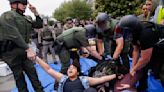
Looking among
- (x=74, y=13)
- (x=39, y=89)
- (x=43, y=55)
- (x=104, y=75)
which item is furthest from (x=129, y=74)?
(x=74, y=13)

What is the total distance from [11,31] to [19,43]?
0.62ft

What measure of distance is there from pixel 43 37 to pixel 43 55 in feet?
1.81

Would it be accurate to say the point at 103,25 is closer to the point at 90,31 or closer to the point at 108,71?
the point at 90,31

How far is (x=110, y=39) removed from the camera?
20.3ft

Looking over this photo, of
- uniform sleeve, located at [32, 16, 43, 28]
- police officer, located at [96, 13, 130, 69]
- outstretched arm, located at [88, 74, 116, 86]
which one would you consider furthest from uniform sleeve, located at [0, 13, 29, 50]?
police officer, located at [96, 13, 130, 69]

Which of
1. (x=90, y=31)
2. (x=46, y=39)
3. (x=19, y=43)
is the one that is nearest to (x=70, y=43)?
(x=90, y=31)

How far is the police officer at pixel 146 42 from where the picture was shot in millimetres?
4426

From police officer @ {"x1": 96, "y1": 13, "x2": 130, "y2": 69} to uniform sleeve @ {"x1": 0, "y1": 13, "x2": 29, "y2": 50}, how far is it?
1286 millimetres

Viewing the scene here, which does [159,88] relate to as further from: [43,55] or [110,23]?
[43,55]

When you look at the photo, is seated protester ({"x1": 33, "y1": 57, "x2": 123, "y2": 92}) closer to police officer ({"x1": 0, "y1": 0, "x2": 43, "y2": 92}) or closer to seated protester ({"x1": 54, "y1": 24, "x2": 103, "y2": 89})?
police officer ({"x1": 0, "y1": 0, "x2": 43, "y2": 92})

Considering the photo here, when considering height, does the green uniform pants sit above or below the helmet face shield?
below

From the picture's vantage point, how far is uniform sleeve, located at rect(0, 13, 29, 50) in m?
4.81

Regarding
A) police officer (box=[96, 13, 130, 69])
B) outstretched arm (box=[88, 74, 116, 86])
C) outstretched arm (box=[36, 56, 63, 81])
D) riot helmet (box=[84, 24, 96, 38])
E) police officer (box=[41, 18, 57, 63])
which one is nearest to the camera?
outstretched arm (box=[88, 74, 116, 86])

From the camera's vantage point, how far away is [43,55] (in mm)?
10812
